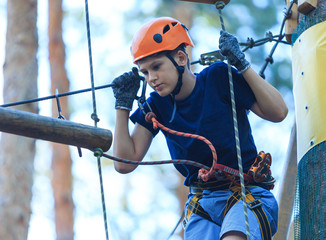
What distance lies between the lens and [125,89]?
3012 millimetres

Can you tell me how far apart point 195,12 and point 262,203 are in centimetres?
757

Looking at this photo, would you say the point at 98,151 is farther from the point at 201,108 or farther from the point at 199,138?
the point at 201,108

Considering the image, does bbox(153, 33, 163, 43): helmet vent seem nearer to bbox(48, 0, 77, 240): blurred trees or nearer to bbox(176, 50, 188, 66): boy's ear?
bbox(176, 50, 188, 66): boy's ear

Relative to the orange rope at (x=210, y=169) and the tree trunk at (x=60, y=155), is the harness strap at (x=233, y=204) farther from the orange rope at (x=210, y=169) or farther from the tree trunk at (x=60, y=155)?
the tree trunk at (x=60, y=155)

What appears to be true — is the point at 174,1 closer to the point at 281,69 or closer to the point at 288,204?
the point at 281,69

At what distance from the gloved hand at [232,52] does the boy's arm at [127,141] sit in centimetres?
67

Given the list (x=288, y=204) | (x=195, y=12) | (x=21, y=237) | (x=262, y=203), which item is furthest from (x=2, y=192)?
(x=195, y=12)

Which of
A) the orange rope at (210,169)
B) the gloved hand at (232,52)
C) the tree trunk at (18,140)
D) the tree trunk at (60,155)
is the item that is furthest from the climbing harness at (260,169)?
the tree trunk at (60,155)

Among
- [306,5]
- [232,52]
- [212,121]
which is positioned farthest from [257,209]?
[306,5]

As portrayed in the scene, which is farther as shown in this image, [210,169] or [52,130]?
[210,169]

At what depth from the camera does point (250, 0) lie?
34.3 ft

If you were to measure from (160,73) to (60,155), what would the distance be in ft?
22.3

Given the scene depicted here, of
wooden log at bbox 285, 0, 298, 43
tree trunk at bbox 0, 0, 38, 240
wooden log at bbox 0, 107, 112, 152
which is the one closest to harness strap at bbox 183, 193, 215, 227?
wooden log at bbox 0, 107, 112, 152

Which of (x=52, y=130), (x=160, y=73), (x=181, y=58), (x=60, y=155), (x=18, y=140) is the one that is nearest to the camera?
(x=52, y=130)
